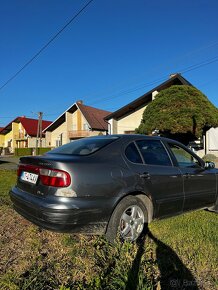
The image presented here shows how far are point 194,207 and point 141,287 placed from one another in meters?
2.61

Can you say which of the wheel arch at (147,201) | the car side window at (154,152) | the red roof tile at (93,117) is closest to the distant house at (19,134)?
the red roof tile at (93,117)

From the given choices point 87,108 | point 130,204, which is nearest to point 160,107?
point 130,204

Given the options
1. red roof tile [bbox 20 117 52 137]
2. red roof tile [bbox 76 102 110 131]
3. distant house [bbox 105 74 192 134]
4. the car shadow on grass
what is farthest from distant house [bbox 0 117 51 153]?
the car shadow on grass

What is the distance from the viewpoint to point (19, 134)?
57781mm

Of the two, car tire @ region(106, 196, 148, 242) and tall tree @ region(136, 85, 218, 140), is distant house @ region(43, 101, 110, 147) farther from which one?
car tire @ region(106, 196, 148, 242)

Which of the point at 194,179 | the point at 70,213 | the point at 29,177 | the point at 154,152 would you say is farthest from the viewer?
the point at 194,179

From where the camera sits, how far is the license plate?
3583 millimetres

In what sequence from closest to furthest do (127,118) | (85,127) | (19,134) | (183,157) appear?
(183,157), (127,118), (85,127), (19,134)

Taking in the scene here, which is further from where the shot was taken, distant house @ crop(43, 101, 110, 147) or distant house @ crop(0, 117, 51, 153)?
distant house @ crop(0, 117, 51, 153)

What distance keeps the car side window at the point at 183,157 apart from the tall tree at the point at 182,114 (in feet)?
39.6

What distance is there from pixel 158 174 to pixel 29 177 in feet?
5.87

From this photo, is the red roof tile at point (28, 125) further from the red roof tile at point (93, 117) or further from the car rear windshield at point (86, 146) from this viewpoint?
the car rear windshield at point (86, 146)

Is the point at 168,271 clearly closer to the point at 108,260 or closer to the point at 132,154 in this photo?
the point at 108,260

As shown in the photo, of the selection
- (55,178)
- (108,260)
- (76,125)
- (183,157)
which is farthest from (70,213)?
(76,125)
